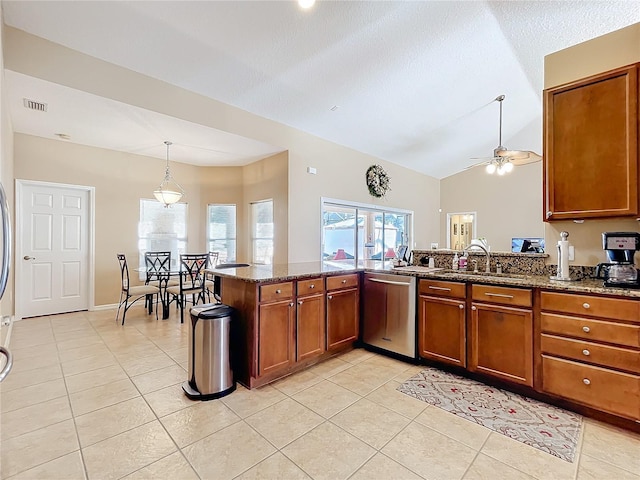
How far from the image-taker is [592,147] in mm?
2320

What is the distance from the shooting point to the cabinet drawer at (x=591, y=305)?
194 cm

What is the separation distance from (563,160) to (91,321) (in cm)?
604

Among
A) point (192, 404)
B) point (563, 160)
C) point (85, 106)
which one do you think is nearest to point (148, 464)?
point (192, 404)

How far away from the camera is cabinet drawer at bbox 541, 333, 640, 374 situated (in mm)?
1935

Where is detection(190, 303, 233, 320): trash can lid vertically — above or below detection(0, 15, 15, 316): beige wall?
below

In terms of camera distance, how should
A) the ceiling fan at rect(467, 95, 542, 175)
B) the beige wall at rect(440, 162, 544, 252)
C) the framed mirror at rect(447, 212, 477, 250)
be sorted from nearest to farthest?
the ceiling fan at rect(467, 95, 542, 175)
the beige wall at rect(440, 162, 544, 252)
the framed mirror at rect(447, 212, 477, 250)

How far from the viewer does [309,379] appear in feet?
8.86

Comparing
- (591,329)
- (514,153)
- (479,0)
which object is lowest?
(591,329)

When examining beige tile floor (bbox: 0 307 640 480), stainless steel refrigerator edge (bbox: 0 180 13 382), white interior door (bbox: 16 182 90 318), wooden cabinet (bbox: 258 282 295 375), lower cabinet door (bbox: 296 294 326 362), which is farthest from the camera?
white interior door (bbox: 16 182 90 318)

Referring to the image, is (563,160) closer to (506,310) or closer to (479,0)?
(506,310)

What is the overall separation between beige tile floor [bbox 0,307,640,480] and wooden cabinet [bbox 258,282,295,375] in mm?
207

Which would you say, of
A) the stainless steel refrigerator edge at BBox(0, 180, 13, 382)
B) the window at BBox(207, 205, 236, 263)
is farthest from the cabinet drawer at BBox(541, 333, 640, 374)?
the window at BBox(207, 205, 236, 263)

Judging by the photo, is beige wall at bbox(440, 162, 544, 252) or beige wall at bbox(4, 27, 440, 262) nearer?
beige wall at bbox(4, 27, 440, 262)

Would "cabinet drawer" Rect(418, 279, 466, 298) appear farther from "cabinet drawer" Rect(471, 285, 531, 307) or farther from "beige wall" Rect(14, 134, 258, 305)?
"beige wall" Rect(14, 134, 258, 305)
